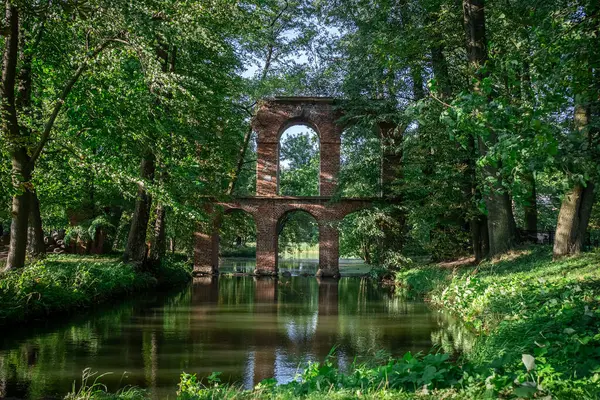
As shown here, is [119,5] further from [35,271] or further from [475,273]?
[475,273]

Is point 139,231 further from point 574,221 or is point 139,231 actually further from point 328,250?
point 574,221

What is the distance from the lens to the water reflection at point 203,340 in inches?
252

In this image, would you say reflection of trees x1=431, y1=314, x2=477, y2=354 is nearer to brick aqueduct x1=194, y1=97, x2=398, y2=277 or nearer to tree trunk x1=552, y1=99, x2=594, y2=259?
tree trunk x1=552, y1=99, x2=594, y2=259

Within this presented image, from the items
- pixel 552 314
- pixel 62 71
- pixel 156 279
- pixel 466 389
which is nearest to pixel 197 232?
pixel 156 279

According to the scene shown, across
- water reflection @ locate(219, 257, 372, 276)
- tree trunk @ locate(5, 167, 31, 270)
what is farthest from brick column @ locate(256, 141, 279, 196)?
tree trunk @ locate(5, 167, 31, 270)

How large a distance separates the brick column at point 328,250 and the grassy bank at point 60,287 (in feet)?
32.2

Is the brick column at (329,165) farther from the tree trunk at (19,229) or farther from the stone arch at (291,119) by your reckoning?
the tree trunk at (19,229)

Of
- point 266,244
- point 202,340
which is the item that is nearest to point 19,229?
point 202,340

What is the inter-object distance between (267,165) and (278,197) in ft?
5.12

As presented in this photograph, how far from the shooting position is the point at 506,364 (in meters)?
4.54

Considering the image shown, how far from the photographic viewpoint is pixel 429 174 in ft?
62.1

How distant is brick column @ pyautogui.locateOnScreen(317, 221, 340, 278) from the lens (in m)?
25.3

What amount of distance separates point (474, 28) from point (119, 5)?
357 inches

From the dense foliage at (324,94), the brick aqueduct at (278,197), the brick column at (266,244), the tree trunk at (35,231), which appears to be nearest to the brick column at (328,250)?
the brick aqueduct at (278,197)
